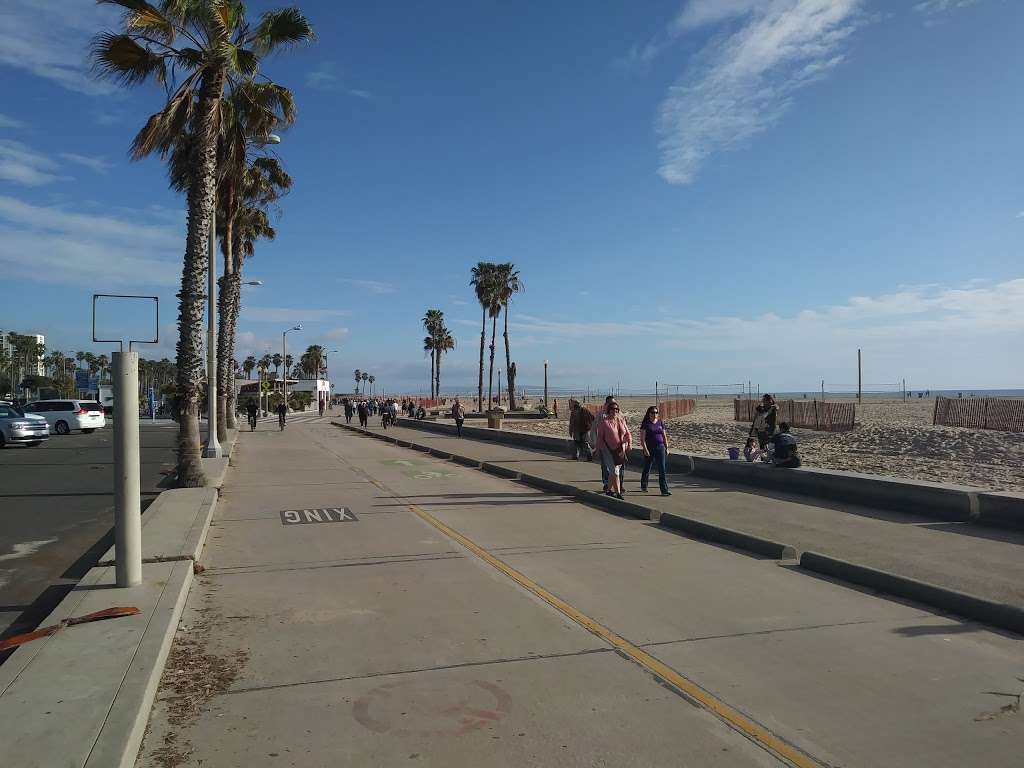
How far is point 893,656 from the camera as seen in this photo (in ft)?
18.6

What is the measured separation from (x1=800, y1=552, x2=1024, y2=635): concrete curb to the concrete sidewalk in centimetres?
30

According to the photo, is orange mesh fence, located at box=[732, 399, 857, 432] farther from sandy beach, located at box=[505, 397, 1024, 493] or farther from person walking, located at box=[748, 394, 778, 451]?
person walking, located at box=[748, 394, 778, 451]

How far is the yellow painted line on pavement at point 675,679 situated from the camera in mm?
4188

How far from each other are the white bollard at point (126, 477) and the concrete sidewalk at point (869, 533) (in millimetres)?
6971

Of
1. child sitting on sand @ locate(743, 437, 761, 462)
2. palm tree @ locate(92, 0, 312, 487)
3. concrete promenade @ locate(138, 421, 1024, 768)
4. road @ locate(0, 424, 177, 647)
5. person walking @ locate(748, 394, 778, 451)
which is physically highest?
palm tree @ locate(92, 0, 312, 487)

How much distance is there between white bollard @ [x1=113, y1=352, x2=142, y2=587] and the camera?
7.10 metres

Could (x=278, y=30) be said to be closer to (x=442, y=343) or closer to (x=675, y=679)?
(x=675, y=679)

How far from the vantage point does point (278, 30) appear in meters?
16.2

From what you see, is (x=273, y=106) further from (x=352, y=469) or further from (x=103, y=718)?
(x=103, y=718)

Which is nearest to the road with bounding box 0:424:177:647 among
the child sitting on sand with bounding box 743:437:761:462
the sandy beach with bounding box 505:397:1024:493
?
the child sitting on sand with bounding box 743:437:761:462

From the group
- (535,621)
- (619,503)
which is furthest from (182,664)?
(619,503)

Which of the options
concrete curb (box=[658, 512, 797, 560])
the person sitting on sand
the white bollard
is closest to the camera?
the white bollard

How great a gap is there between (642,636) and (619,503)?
22.0ft

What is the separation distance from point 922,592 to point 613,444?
638cm
